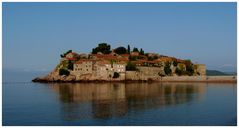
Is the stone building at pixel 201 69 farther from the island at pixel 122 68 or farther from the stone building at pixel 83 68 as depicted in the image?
the stone building at pixel 83 68

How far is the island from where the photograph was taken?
3853cm

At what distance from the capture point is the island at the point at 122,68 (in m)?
38.5

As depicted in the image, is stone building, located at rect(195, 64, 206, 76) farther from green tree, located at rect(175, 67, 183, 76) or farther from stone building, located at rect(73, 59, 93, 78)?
stone building, located at rect(73, 59, 93, 78)

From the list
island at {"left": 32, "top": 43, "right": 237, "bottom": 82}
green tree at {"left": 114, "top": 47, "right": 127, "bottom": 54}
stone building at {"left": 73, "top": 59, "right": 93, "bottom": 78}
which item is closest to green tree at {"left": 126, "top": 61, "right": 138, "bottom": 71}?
island at {"left": 32, "top": 43, "right": 237, "bottom": 82}

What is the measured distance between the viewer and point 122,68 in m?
38.8

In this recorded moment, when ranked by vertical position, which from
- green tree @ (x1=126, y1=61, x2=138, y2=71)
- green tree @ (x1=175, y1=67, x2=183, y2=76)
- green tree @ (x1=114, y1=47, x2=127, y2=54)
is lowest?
green tree @ (x1=175, y1=67, x2=183, y2=76)

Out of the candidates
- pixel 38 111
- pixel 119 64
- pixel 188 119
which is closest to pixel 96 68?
pixel 119 64

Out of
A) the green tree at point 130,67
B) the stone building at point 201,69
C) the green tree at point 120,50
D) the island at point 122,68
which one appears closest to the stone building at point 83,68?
the island at point 122,68

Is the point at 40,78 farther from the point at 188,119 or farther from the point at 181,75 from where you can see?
the point at 188,119

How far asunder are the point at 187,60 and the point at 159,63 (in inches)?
177

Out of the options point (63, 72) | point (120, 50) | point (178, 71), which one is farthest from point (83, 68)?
point (178, 71)

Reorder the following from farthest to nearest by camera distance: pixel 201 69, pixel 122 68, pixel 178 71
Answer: pixel 201 69 → pixel 178 71 → pixel 122 68

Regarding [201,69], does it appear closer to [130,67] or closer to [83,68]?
[130,67]

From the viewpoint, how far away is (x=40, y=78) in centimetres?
4350
